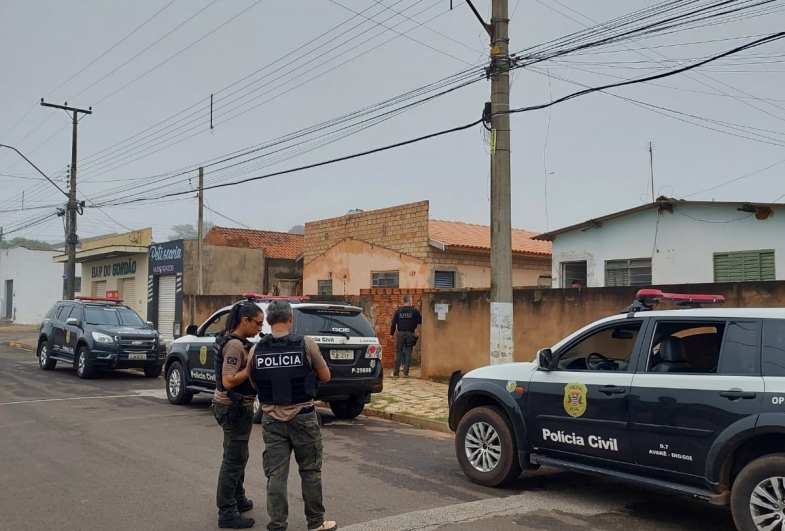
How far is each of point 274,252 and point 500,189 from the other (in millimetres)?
22442

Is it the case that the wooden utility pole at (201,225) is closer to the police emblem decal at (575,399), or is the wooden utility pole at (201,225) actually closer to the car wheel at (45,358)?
the car wheel at (45,358)

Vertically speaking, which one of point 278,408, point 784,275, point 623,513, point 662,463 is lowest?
point 623,513

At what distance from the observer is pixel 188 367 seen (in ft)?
39.2

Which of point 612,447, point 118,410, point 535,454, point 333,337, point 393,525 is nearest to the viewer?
point 393,525

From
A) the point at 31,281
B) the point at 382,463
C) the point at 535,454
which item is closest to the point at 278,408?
the point at 535,454

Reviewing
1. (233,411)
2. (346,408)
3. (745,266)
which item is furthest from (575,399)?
(745,266)

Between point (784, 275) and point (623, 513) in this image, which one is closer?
point (623, 513)

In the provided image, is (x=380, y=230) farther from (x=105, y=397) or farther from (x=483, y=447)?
(x=483, y=447)

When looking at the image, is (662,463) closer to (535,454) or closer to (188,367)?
(535,454)

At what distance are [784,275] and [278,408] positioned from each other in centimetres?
1214

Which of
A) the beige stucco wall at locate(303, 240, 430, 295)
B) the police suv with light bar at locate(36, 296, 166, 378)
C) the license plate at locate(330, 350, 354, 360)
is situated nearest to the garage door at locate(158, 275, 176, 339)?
the beige stucco wall at locate(303, 240, 430, 295)

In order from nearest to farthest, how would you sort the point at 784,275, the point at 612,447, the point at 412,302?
the point at 612,447 → the point at 784,275 → the point at 412,302

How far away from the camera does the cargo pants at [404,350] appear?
1567 centimetres

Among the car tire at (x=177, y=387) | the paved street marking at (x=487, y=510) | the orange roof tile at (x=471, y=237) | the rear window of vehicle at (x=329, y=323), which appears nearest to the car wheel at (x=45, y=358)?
the car tire at (x=177, y=387)
